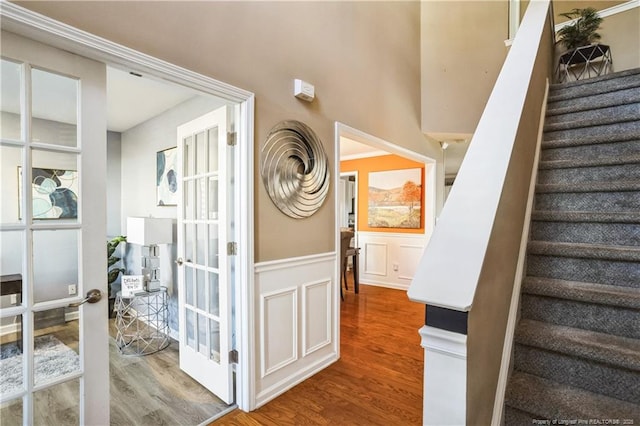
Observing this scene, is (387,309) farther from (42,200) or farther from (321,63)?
(42,200)

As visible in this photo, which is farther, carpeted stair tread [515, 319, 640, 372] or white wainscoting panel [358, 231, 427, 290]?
white wainscoting panel [358, 231, 427, 290]

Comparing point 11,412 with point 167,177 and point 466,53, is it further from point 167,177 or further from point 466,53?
point 466,53

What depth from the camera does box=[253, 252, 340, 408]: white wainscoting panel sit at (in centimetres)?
212

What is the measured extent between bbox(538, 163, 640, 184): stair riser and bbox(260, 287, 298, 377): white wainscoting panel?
189 centimetres

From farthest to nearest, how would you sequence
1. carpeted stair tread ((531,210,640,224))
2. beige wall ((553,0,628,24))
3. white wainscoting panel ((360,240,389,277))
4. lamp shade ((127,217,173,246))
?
white wainscoting panel ((360,240,389,277)) → beige wall ((553,0,628,24)) → lamp shade ((127,217,173,246)) → carpeted stair tread ((531,210,640,224))

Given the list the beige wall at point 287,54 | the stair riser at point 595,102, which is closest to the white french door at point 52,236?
the beige wall at point 287,54

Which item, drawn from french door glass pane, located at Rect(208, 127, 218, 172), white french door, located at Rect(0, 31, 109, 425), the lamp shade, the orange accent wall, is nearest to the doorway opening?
white french door, located at Rect(0, 31, 109, 425)

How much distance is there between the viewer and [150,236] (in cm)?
299

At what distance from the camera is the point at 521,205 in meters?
1.57

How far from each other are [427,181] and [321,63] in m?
2.89

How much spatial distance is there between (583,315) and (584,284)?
0.17 metres

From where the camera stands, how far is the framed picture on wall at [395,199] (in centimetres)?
518

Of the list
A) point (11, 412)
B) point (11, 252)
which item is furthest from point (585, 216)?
point (11, 412)

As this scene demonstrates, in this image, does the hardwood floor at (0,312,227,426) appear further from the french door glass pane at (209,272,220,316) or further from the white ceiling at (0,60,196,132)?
the white ceiling at (0,60,196,132)
